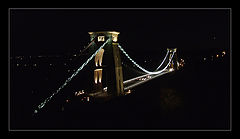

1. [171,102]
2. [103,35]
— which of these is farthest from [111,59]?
[171,102]

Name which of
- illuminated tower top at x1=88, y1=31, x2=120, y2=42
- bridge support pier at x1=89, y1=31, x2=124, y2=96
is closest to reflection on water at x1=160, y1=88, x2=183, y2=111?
bridge support pier at x1=89, y1=31, x2=124, y2=96

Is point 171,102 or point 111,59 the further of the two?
point 111,59

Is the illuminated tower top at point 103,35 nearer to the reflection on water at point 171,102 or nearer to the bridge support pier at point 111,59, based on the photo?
the bridge support pier at point 111,59

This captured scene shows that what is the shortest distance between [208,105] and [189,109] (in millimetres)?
628

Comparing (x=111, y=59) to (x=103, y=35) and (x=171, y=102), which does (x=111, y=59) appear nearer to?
(x=103, y=35)

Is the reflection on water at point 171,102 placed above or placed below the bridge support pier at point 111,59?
below

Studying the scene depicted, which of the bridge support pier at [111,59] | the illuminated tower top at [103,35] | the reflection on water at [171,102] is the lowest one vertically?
the reflection on water at [171,102]

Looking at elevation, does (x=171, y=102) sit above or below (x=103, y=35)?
below

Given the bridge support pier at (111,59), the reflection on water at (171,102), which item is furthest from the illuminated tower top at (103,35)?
the reflection on water at (171,102)

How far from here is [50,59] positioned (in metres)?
25.3

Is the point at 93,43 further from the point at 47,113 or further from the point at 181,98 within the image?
the point at 181,98

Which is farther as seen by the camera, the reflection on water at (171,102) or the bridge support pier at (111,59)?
Result: the bridge support pier at (111,59)

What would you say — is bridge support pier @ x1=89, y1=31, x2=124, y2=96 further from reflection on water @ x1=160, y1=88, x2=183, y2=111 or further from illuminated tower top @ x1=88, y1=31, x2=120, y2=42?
reflection on water @ x1=160, y1=88, x2=183, y2=111

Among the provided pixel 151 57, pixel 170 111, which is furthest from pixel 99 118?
pixel 151 57
